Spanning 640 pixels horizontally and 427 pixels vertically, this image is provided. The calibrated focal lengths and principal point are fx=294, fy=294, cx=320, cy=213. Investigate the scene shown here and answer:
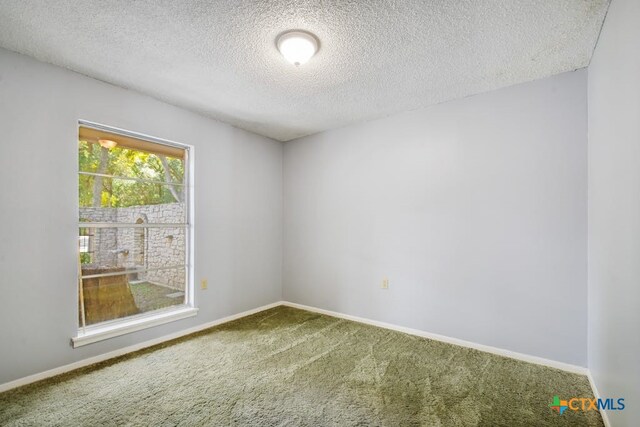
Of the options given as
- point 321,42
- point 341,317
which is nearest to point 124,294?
point 341,317

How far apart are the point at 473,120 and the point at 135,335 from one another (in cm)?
381

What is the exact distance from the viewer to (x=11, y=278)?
2111 millimetres

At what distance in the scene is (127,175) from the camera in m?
2.85

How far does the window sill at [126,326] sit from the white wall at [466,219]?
1.63 m

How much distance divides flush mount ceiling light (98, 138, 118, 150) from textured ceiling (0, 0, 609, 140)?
551mm

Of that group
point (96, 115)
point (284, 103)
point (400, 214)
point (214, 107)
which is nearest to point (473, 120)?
point (400, 214)

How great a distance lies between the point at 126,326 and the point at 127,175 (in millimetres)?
1411

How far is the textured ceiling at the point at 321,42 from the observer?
1.72m

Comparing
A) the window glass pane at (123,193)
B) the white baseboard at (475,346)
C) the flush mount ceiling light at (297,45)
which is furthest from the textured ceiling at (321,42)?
the white baseboard at (475,346)

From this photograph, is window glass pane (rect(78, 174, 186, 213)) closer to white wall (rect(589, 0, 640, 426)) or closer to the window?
the window

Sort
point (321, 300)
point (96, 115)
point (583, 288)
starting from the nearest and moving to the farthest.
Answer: point (583, 288) → point (96, 115) → point (321, 300)

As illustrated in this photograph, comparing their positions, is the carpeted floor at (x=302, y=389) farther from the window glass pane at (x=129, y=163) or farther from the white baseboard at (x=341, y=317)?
the window glass pane at (x=129, y=163)

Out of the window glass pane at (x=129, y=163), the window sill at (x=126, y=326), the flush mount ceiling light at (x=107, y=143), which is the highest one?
the flush mount ceiling light at (x=107, y=143)

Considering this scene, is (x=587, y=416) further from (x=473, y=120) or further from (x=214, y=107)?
(x=214, y=107)
